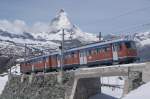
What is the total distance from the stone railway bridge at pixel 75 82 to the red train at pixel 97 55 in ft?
7.81

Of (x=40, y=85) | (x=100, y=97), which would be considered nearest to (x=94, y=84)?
(x=100, y=97)

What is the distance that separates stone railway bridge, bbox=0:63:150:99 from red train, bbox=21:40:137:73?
2382 mm

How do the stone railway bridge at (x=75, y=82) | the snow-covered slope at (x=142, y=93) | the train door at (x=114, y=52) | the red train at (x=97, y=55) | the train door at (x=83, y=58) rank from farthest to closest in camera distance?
the train door at (x=83, y=58), the train door at (x=114, y=52), the red train at (x=97, y=55), the stone railway bridge at (x=75, y=82), the snow-covered slope at (x=142, y=93)

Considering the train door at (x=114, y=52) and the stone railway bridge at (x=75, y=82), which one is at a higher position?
the train door at (x=114, y=52)

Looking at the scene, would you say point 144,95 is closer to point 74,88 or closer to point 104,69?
point 104,69

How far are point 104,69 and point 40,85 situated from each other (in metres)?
15.5

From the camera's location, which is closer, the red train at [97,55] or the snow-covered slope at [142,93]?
the snow-covered slope at [142,93]

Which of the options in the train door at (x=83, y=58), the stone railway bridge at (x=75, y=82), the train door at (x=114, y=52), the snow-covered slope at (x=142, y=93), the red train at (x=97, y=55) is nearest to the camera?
the snow-covered slope at (x=142, y=93)

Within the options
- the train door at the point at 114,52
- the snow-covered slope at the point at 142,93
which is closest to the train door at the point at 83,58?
the train door at the point at 114,52

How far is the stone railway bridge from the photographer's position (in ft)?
114

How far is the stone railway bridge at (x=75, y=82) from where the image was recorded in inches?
1373

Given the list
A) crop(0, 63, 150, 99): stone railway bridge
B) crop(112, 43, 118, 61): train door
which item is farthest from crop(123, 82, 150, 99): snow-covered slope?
crop(112, 43, 118, 61): train door

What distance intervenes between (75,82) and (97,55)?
407cm

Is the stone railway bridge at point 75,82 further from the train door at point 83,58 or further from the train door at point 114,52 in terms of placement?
the train door at point 114,52
